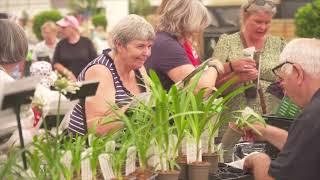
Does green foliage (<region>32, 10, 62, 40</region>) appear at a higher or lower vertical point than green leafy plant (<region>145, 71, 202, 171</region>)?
higher

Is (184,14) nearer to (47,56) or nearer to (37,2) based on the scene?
(47,56)

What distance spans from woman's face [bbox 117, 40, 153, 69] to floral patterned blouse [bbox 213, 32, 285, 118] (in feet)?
2.89

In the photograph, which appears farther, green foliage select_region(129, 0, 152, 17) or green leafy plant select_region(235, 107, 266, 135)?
green foliage select_region(129, 0, 152, 17)

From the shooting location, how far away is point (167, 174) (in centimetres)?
291

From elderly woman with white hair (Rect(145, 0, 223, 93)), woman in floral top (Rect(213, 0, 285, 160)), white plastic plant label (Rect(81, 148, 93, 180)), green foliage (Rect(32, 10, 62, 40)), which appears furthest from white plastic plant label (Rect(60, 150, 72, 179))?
green foliage (Rect(32, 10, 62, 40))

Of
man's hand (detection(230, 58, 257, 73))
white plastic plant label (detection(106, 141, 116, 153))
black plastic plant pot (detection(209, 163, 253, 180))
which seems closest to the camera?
white plastic plant label (detection(106, 141, 116, 153))

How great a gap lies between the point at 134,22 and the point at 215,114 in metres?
0.75

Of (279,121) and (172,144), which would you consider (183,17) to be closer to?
(279,121)

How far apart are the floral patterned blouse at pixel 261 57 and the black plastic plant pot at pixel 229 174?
3.55ft

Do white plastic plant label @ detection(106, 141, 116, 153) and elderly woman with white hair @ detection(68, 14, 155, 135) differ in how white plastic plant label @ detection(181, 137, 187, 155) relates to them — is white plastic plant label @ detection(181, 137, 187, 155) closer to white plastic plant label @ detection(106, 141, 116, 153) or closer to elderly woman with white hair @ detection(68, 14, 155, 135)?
white plastic plant label @ detection(106, 141, 116, 153)

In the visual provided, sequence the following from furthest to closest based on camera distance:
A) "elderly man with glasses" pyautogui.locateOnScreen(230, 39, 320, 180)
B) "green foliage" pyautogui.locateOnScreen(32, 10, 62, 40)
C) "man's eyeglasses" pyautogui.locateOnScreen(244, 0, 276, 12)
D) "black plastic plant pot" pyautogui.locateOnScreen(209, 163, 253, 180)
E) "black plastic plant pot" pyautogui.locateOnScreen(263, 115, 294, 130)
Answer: "green foliage" pyautogui.locateOnScreen(32, 10, 62, 40)
"man's eyeglasses" pyautogui.locateOnScreen(244, 0, 276, 12)
"black plastic plant pot" pyautogui.locateOnScreen(263, 115, 294, 130)
"black plastic plant pot" pyautogui.locateOnScreen(209, 163, 253, 180)
"elderly man with glasses" pyautogui.locateOnScreen(230, 39, 320, 180)

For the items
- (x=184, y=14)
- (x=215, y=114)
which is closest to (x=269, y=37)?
(x=184, y=14)

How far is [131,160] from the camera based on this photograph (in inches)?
113

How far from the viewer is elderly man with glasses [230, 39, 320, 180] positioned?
103 inches
